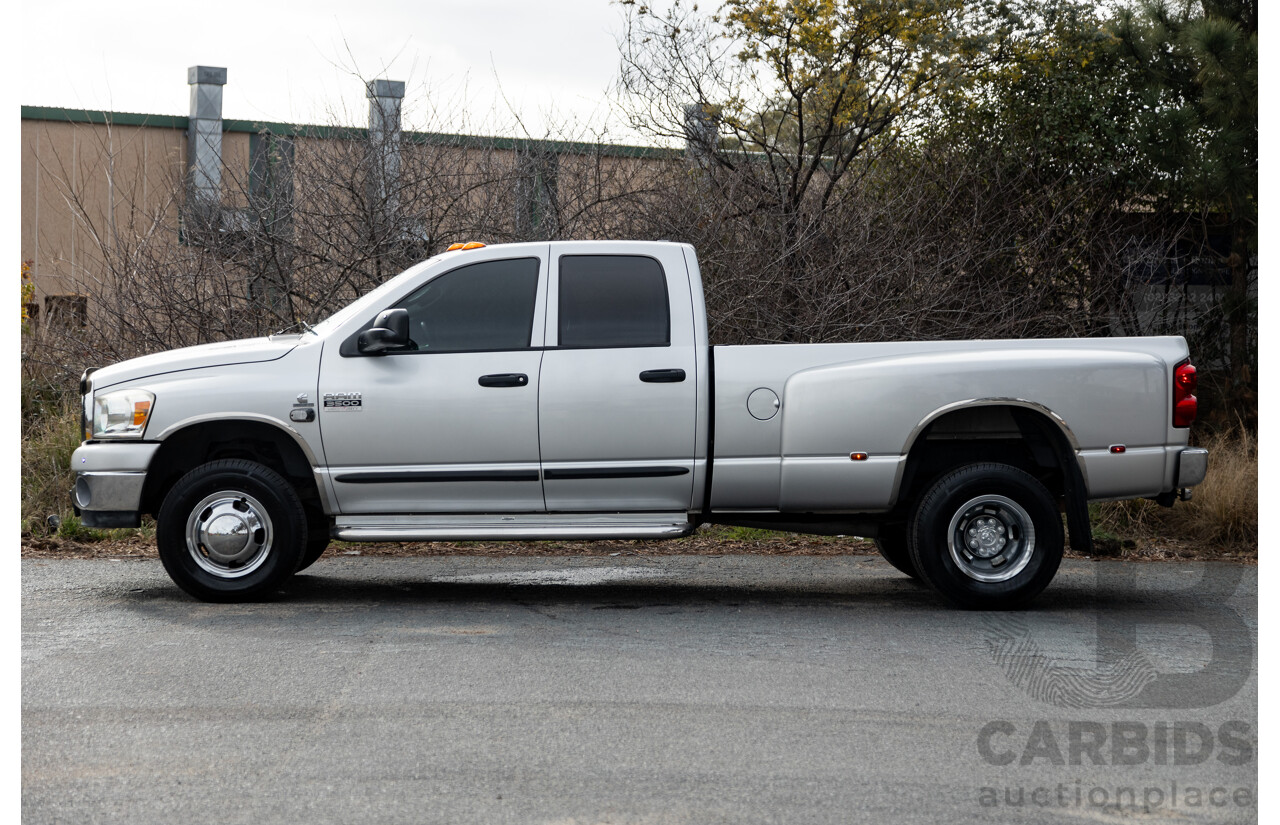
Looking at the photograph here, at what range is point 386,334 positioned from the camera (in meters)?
7.47

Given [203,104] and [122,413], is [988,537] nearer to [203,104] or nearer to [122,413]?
[122,413]

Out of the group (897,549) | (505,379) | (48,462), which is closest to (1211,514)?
(897,549)

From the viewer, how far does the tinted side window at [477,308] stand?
766cm

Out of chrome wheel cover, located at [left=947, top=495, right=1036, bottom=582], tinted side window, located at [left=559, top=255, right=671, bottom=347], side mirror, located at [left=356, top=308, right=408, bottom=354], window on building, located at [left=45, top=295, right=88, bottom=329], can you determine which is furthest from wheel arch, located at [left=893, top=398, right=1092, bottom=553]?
window on building, located at [left=45, top=295, right=88, bottom=329]

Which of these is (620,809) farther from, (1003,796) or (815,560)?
(815,560)

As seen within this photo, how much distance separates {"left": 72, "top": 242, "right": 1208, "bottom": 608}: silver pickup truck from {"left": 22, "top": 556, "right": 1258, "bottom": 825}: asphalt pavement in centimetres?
46

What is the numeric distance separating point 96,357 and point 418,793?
382 inches

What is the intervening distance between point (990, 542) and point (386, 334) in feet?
12.2

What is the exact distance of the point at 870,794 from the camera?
4.34 meters

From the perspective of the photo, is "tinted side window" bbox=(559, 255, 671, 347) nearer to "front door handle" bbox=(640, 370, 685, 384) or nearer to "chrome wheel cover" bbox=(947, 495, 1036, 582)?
"front door handle" bbox=(640, 370, 685, 384)

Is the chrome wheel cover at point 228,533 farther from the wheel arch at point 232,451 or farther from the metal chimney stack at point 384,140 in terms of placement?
the metal chimney stack at point 384,140

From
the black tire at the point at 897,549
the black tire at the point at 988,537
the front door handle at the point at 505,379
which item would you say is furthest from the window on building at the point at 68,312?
the black tire at the point at 988,537
